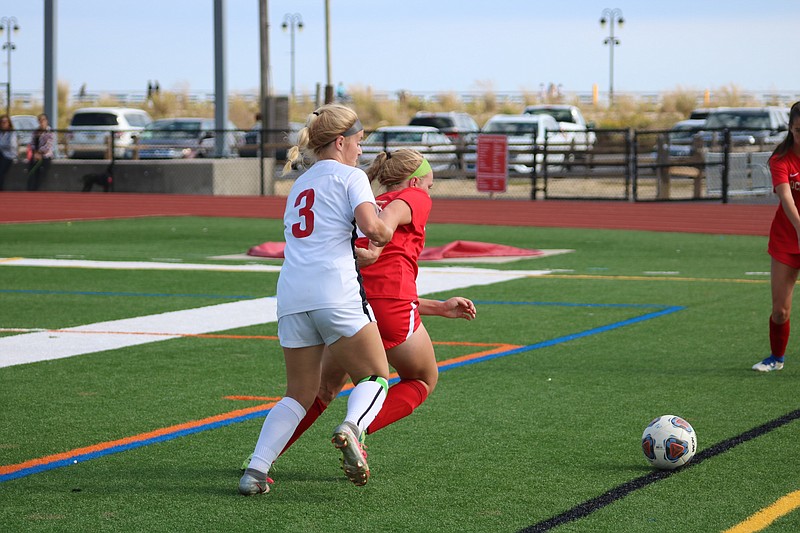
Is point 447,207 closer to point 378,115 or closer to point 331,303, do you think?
point 331,303

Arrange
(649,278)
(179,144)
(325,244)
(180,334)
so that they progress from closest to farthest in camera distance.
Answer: (325,244) → (180,334) → (649,278) → (179,144)

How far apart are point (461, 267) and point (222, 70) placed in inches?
806

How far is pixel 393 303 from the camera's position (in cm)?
552

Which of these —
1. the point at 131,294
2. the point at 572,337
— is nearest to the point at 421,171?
the point at 572,337

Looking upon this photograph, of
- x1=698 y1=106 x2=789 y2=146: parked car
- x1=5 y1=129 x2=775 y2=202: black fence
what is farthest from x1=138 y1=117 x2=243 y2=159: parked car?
x1=698 y1=106 x2=789 y2=146: parked car

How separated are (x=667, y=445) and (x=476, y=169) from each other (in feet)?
81.5

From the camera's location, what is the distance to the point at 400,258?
5605 mm

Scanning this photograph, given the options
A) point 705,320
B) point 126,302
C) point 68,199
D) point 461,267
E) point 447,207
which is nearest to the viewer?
point 705,320

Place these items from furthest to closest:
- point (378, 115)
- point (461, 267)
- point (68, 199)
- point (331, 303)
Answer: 1. point (378, 115)
2. point (68, 199)
3. point (461, 267)
4. point (331, 303)

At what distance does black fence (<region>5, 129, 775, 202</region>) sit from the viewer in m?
28.5

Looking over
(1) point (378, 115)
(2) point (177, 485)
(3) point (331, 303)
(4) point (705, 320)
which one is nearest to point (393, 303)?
(3) point (331, 303)

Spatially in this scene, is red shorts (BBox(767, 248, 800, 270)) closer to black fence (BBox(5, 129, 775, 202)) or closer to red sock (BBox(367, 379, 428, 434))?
red sock (BBox(367, 379, 428, 434))

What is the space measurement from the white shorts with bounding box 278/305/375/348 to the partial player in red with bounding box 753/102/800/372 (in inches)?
151

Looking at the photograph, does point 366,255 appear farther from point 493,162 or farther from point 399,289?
point 493,162
